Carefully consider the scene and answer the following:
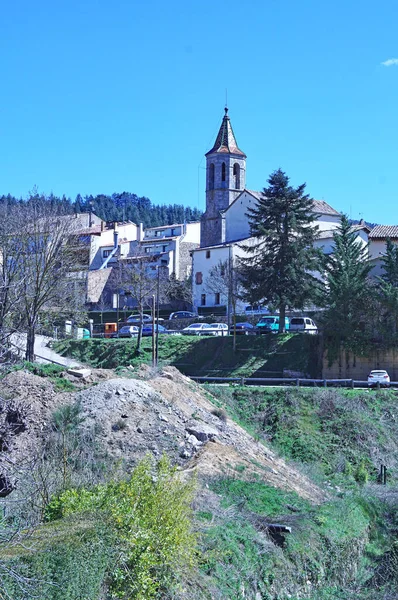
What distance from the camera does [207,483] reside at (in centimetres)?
2100

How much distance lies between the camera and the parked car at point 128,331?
5553cm

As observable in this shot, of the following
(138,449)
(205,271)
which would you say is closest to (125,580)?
(138,449)

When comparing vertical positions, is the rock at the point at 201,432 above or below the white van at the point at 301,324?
below

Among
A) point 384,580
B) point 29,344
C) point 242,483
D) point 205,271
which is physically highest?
point 205,271

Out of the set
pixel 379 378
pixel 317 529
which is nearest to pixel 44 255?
pixel 379 378

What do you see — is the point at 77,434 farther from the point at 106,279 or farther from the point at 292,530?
the point at 106,279

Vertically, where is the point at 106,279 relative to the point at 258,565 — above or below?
above

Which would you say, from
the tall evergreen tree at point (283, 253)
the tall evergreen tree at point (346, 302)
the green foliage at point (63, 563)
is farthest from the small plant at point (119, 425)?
the tall evergreen tree at point (283, 253)

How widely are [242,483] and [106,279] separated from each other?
191ft

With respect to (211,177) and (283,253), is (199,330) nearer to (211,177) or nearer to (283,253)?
(283,253)

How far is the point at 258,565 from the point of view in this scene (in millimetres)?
17266

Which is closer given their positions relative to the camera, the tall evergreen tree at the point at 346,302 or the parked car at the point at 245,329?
the tall evergreen tree at the point at 346,302

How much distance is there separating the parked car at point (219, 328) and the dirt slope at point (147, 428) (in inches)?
979

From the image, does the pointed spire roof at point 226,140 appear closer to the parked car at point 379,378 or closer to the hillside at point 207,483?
the parked car at point 379,378
